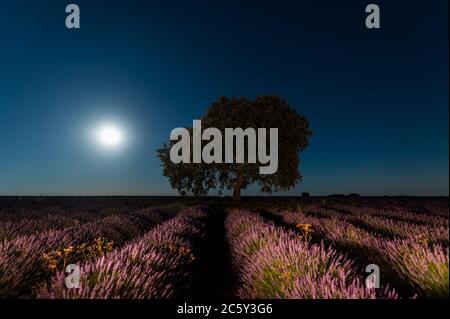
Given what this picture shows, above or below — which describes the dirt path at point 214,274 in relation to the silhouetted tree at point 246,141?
below

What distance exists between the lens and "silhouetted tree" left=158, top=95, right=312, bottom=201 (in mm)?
20672

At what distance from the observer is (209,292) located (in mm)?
4582

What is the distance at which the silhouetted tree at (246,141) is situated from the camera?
20.7m

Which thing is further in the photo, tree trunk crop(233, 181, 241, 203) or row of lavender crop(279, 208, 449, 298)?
tree trunk crop(233, 181, 241, 203)

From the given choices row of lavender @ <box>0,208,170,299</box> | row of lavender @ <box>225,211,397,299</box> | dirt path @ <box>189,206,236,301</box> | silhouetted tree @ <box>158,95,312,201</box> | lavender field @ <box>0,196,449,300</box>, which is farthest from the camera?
silhouetted tree @ <box>158,95,312,201</box>

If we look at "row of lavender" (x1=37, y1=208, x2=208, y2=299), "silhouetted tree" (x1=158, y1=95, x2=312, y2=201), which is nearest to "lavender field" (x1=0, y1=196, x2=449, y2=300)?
"row of lavender" (x1=37, y1=208, x2=208, y2=299)

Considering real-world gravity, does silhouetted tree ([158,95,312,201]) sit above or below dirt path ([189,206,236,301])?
above

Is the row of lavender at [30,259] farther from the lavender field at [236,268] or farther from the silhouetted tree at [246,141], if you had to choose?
the silhouetted tree at [246,141]

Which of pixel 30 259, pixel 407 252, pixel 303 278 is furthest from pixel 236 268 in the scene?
pixel 30 259

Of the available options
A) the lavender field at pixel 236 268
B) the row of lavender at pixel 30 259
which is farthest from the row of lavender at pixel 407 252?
the row of lavender at pixel 30 259

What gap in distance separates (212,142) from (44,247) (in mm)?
16007

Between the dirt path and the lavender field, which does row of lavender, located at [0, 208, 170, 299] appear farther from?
the dirt path

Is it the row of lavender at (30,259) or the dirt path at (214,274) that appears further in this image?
the dirt path at (214,274)
